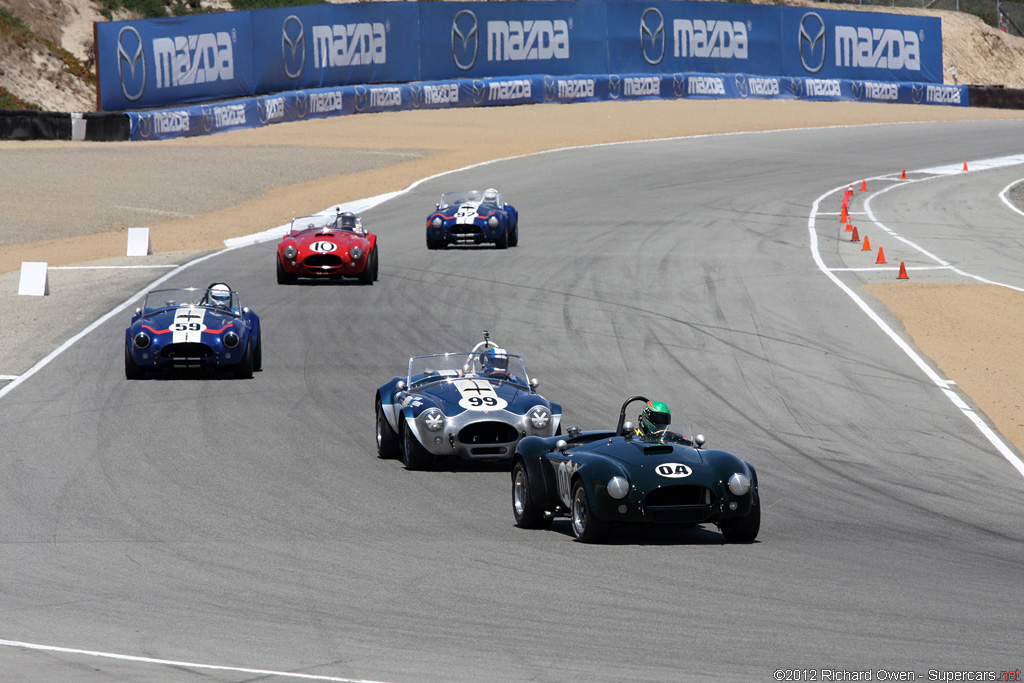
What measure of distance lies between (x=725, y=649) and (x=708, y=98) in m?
55.9

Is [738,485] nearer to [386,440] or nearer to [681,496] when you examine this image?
[681,496]

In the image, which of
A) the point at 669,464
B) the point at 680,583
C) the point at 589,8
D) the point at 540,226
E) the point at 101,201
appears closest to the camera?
the point at 680,583

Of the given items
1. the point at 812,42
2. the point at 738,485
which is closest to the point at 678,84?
the point at 812,42

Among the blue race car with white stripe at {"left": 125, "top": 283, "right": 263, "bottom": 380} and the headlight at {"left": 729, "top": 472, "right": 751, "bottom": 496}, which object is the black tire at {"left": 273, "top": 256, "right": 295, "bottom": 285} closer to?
the blue race car with white stripe at {"left": 125, "top": 283, "right": 263, "bottom": 380}

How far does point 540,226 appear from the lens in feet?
111

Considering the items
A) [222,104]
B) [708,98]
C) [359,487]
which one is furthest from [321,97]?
[359,487]

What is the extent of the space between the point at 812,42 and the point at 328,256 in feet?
141

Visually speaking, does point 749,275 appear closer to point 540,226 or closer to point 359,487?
point 540,226

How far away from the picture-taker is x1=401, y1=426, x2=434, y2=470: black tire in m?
13.2

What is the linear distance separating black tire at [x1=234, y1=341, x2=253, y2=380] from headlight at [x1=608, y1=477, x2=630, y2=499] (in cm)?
906

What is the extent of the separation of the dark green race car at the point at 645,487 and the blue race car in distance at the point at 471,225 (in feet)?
62.5

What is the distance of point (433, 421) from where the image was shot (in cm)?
1297

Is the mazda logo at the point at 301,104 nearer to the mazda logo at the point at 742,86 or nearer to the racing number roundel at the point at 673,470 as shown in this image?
the mazda logo at the point at 742,86

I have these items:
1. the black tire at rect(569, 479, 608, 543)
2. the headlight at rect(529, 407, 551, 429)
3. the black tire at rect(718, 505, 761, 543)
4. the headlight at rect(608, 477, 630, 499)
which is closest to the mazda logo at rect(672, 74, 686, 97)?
the headlight at rect(529, 407, 551, 429)
